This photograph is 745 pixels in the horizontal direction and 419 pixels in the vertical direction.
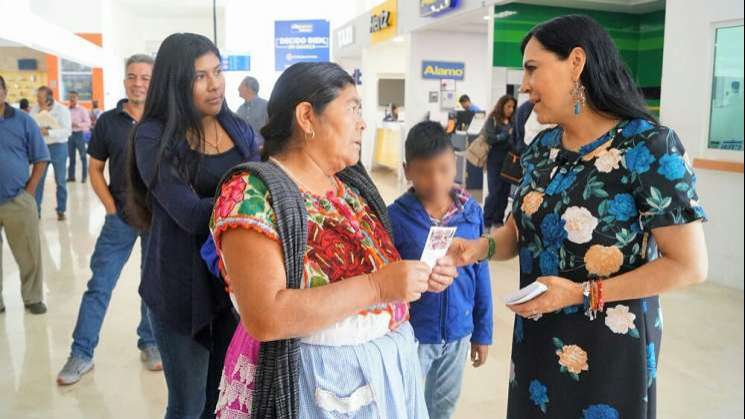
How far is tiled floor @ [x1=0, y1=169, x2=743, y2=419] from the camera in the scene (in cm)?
293

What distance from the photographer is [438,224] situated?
6.56 feet

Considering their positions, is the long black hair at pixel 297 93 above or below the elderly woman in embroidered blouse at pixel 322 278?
above

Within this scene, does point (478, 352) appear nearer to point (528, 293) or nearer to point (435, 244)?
point (528, 293)

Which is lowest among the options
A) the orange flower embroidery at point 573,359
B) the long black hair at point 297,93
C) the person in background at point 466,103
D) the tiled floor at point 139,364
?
the tiled floor at point 139,364

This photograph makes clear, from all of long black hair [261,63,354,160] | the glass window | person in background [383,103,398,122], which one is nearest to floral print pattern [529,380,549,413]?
long black hair [261,63,354,160]

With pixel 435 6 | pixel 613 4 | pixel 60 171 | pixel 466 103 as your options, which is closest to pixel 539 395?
pixel 613 4

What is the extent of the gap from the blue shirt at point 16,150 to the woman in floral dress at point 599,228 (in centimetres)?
379

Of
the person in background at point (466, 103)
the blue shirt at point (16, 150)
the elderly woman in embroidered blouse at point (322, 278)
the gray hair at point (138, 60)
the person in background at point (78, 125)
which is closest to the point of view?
the elderly woman in embroidered blouse at point (322, 278)

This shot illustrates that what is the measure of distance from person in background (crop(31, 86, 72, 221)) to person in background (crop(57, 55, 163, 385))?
5.38 metres

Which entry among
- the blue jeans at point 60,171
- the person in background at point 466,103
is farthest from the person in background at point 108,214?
the person in background at point 466,103

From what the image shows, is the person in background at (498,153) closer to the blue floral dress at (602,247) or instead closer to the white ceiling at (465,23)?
the white ceiling at (465,23)

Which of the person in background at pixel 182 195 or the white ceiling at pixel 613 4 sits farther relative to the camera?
the white ceiling at pixel 613 4

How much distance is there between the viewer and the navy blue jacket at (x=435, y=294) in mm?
1991

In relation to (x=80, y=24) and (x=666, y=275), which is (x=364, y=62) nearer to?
(x=80, y=24)
